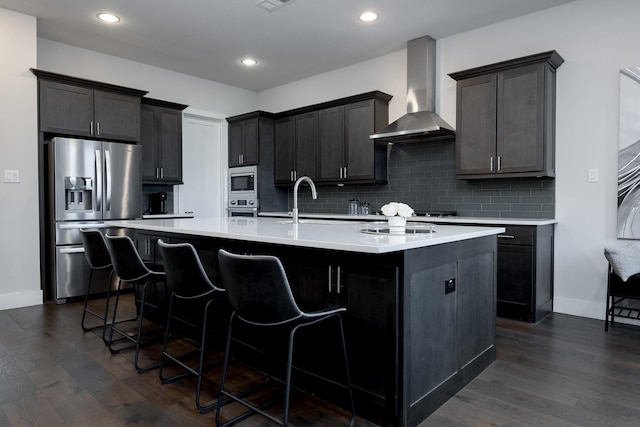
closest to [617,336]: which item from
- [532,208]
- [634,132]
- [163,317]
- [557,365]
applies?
[557,365]

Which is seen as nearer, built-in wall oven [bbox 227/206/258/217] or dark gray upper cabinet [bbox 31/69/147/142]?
dark gray upper cabinet [bbox 31/69/147/142]

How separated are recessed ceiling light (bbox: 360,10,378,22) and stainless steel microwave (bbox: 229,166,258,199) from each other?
→ 2647 mm

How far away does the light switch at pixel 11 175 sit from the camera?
404cm

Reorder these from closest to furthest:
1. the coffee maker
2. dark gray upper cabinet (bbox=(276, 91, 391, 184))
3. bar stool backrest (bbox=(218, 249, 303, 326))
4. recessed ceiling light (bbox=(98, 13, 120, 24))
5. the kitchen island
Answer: bar stool backrest (bbox=(218, 249, 303, 326)) → the kitchen island → recessed ceiling light (bbox=(98, 13, 120, 24)) → dark gray upper cabinet (bbox=(276, 91, 391, 184)) → the coffee maker

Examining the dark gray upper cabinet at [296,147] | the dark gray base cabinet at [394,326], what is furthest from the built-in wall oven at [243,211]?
the dark gray base cabinet at [394,326]

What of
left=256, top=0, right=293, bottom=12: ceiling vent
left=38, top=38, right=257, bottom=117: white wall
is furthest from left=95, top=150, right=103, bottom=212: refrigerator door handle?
left=256, top=0, right=293, bottom=12: ceiling vent

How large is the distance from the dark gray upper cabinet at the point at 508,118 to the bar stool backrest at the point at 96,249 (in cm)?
332

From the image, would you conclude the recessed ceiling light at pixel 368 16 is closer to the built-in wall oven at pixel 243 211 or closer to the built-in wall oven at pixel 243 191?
the built-in wall oven at pixel 243 191

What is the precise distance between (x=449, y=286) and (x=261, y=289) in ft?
3.32

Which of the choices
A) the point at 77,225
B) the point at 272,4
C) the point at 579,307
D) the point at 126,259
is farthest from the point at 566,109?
the point at 77,225

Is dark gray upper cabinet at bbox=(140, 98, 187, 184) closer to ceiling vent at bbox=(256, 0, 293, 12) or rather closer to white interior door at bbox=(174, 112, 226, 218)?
white interior door at bbox=(174, 112, 226, 218)

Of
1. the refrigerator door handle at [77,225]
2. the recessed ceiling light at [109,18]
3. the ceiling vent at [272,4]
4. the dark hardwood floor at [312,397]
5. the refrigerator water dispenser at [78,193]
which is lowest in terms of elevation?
the dark hardwood floor at [312,397]

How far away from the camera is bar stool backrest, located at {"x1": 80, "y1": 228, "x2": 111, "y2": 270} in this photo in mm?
3154

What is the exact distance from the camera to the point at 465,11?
4.00 meters
